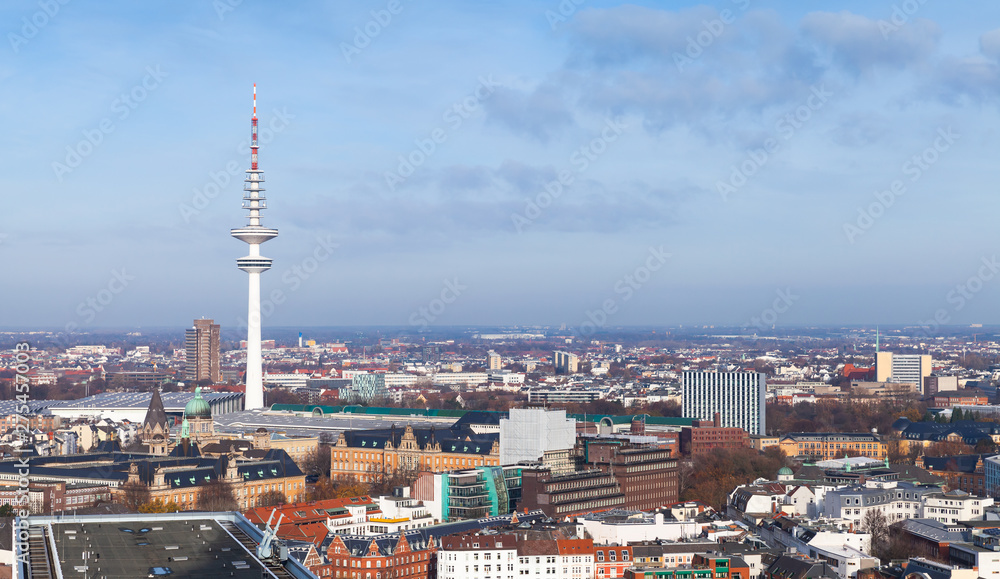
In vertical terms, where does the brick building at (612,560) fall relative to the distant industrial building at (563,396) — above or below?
below

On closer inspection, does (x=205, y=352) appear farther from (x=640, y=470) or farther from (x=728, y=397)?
(x=640, y=470)

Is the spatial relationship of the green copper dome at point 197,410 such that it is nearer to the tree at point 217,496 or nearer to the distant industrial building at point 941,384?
the tree at point 217,496

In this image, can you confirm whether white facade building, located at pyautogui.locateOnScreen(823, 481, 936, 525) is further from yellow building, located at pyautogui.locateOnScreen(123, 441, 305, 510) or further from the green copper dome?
the green copper dome

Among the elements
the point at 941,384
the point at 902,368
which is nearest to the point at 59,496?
the point at 941,384

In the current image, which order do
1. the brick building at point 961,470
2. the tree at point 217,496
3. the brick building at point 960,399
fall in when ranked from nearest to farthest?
the tree at point 217,496 < the brick building at point 961,470 < the brick building at point 960,399

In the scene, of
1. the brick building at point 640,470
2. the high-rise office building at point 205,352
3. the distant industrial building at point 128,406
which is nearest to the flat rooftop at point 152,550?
the brick building at point 640,470

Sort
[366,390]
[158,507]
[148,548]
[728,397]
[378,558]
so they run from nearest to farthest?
[148,548] → [378,558] → [158,507] → [728,397] → [366,390]

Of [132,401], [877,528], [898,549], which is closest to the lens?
[898,549]
